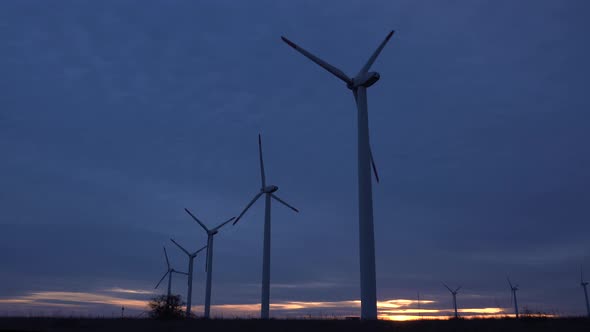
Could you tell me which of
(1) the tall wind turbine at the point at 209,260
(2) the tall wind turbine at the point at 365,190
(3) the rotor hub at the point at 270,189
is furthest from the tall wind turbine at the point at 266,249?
(2) the tall wind turbine at the point at 365,190

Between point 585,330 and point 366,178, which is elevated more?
point 366,178

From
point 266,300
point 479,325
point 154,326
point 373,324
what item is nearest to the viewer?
point 479,325

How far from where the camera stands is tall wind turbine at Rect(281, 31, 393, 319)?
44781mm

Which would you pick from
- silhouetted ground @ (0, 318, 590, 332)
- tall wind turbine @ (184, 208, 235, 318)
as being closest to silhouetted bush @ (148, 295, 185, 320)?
tall wind turbine @ (184, 208, 235, 318)

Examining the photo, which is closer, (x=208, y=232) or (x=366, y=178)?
(x=366, y=178)

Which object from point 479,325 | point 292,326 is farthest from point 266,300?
point 479,325

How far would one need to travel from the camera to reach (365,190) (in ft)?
158

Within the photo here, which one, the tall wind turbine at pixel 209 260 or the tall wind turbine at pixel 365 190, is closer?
the tall wind turbine at pixel 365 190

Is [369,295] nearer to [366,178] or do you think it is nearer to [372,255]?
[372,255]

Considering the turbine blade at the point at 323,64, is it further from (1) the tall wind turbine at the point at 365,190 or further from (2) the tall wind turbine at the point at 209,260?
(2) the tall wind turbine at the point at 209,260

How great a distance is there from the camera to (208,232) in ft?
396

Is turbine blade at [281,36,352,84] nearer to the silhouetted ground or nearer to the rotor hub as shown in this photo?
the silhouetted ground

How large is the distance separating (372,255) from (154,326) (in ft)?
63.8

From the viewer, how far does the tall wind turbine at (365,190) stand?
147 feet
